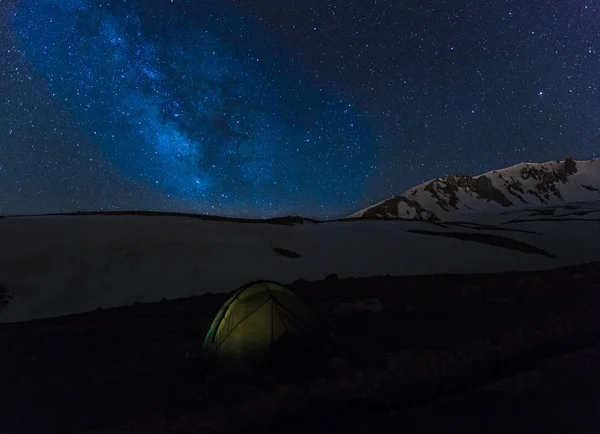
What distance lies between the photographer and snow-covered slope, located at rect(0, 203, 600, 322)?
2392 cm

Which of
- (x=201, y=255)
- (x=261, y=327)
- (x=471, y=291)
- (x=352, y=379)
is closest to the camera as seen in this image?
(x=352, y=379)

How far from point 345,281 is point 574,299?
43.1 feet

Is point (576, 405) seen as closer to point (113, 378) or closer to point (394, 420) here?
point (394, 420)

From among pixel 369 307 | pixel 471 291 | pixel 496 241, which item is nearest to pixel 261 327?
pixel 369 307

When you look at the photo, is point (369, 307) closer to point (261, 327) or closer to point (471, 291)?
point (471, 291)

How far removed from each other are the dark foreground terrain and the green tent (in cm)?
64

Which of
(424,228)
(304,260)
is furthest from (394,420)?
(424,228)

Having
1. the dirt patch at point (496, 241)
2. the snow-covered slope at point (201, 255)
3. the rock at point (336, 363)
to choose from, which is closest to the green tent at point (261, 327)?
the rock at point (336, 363)

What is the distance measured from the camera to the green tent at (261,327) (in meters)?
10.2

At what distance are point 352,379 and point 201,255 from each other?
22.8m

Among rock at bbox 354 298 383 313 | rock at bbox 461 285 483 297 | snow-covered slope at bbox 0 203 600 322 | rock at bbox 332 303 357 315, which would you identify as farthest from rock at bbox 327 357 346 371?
snow-covered slope at bbox 0 203 600 322

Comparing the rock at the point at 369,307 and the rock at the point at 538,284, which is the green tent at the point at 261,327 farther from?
the rock at the point at 538,284

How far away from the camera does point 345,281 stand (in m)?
27.5

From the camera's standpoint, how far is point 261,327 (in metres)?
10.4
